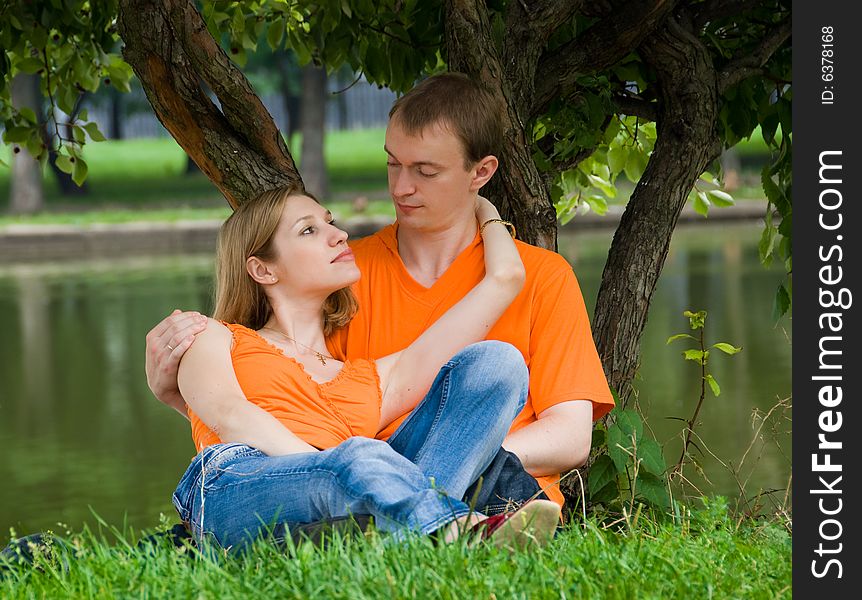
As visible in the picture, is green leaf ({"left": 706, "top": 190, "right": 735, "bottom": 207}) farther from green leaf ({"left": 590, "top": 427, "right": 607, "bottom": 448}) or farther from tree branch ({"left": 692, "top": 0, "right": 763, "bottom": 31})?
green leaf ({"left": 590, "top": 427, "right": 607, "bottom": 448})

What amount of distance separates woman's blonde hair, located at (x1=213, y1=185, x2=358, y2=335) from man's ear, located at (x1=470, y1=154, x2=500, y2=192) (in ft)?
1.52

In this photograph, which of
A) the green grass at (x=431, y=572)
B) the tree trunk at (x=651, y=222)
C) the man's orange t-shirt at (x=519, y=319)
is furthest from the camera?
the tree trunk at (x=651, y=222)

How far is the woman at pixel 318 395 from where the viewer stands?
8.72ft

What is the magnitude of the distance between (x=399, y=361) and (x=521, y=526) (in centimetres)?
82

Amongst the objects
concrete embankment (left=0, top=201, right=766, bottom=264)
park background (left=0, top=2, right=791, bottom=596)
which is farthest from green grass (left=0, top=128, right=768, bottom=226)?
concrete embankment (left=0, top=201, right=766, bottom=264)

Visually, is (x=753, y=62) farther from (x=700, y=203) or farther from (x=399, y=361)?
(x=399, y=361)

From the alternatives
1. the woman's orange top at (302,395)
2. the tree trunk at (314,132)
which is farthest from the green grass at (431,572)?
the tree trunk at (314,132)

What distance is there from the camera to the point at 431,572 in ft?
7.59

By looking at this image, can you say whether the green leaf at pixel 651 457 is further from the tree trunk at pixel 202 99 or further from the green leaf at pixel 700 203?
the green leaf at pixel 700 203

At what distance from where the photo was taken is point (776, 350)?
9562 millimetres

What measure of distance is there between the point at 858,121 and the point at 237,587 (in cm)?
170

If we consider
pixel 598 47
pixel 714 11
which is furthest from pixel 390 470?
pixel 714 11

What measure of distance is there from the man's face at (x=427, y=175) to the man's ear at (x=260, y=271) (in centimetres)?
39

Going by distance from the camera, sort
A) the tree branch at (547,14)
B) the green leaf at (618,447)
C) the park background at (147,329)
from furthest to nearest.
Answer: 1. the park background at (147,329)
2. the tree branch at (547,14)
3. the green leaf at (618,447)
